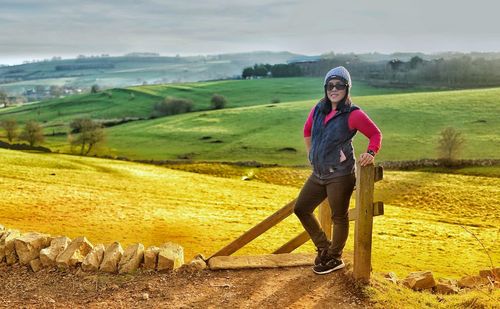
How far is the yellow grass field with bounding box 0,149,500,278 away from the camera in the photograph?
2028 cm

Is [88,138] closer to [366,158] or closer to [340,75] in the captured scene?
[340,75]

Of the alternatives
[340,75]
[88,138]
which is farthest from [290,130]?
[340,75]

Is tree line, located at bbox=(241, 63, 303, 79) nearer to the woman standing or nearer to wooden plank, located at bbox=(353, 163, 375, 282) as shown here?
the woman standing

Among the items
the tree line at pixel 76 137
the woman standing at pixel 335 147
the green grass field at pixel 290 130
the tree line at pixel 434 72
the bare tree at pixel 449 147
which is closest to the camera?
the woman standing at pixel 335 147

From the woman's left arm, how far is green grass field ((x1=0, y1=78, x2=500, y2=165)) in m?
58.6

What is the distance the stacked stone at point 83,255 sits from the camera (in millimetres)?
10477

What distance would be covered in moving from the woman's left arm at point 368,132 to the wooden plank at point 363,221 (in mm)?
222

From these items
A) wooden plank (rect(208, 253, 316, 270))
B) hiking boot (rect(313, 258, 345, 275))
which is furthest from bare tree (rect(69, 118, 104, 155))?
hiking boot (rect(313, 258, 345, 275))

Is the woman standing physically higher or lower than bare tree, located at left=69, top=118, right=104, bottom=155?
higher

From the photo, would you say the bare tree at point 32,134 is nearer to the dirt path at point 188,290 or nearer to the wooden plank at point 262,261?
the dirt path at point 188,290

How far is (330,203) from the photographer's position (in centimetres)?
895

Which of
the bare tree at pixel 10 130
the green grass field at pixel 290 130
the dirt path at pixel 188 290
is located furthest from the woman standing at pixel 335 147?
the bare tree at pixel 10 130

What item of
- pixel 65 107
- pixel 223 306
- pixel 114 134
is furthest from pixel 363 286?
pixel 65 107

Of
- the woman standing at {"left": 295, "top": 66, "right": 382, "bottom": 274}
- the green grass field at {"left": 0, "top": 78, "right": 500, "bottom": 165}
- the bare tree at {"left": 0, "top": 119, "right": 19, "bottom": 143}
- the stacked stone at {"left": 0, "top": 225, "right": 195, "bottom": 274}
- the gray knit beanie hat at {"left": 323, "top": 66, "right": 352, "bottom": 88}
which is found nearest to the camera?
the woman standing at {"left": 295, "top": 66, "right": 382, "bottom": 274}
